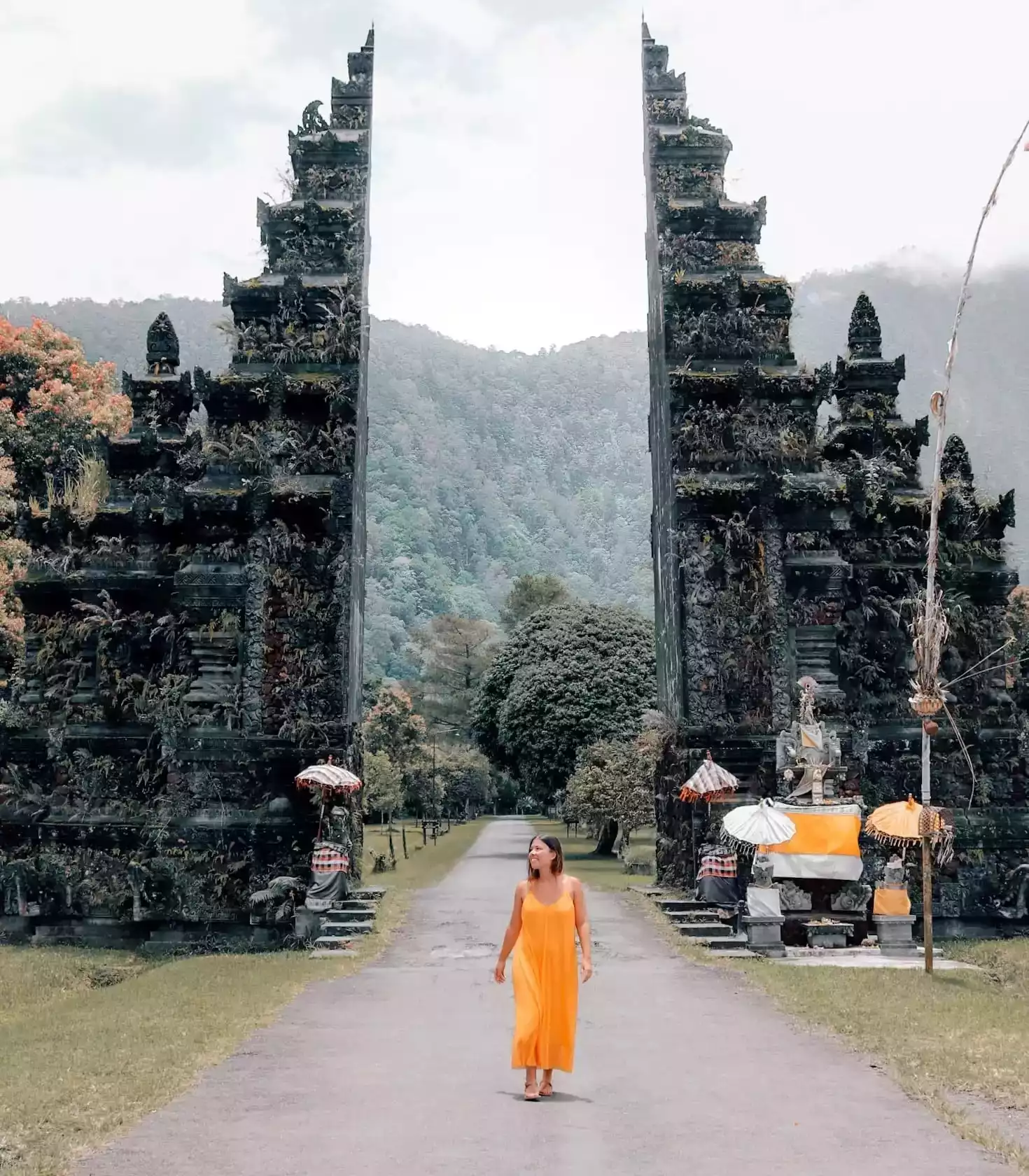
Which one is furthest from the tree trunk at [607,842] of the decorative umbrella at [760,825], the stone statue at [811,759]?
the decorative umbrella at [760,825]

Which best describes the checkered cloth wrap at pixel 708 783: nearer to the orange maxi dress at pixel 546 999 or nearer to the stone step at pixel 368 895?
the stone step at pixel 368 895

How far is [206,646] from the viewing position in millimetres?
20703

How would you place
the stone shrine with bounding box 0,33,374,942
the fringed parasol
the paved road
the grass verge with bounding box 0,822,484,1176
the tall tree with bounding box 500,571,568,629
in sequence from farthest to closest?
the tall tree with bounding box 500,571,568,629
the stone shrine with bounding box 0,33,374,942
the fringed parasol
the grass verge with bounding box 0,822,484,1176
the paved road

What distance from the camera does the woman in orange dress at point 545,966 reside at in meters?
7.83

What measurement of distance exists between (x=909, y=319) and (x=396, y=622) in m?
114

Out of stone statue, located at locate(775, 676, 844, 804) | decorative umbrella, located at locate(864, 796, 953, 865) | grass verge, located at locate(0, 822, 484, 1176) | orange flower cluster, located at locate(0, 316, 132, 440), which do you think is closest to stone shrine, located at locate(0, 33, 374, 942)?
grass verge, located at locate(0, 822, 484, 1176)

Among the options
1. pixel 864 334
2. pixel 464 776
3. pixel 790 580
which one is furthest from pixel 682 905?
pixel 464 776

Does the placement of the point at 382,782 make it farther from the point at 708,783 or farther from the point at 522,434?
the point at 522,434

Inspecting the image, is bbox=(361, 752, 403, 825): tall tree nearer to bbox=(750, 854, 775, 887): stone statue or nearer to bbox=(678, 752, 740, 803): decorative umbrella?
bbox=(678, 752, 740, 803): decorative umbrella

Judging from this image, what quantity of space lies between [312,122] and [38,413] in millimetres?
12654

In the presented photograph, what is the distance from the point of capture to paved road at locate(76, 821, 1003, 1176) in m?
6.75

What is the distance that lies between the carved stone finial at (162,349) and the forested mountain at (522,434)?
80612 mm

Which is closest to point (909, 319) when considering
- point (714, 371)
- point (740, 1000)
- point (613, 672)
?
point (613, 672)

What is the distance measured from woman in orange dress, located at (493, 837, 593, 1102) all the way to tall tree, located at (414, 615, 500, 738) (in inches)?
2760
